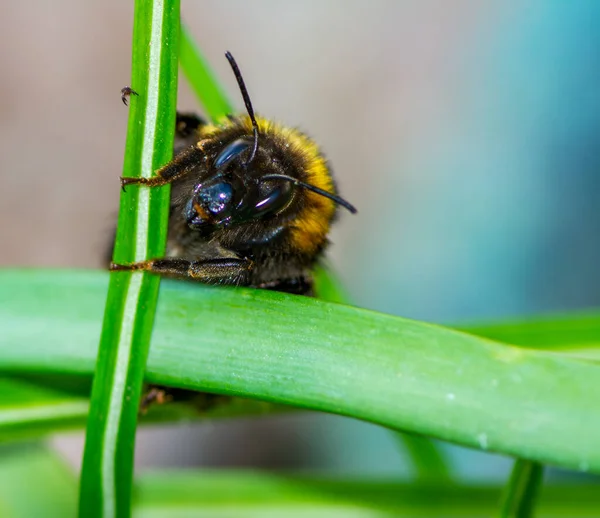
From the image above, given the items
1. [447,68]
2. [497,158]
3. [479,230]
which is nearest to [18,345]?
[479,230]

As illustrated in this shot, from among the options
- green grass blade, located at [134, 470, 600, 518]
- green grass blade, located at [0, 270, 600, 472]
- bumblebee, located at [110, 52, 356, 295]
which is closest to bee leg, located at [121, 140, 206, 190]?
bumblebee, located at [110, 52, 356, 295]

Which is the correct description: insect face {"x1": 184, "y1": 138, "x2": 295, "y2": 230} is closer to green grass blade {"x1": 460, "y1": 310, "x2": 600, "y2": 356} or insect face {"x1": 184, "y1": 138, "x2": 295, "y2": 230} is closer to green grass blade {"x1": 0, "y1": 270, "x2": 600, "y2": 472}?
green grass blade {"x1": 0, "y1": 270, "x2": 600, "y2": 472}

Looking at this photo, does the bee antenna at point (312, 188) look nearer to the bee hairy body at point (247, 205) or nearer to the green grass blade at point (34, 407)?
the bee hairy body at point (247, 205)

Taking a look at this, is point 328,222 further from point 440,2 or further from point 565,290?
point 440,2

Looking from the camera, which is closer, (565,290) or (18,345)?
(18,345)

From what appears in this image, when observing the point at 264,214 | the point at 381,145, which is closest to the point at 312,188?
the point at 264,214

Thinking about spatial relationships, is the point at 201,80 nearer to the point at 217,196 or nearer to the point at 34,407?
the point at 217,196
